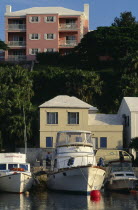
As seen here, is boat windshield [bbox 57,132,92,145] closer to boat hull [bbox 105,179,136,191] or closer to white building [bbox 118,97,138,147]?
boat hull [bbox 105,179,136,191]

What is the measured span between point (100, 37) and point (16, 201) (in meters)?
64.3

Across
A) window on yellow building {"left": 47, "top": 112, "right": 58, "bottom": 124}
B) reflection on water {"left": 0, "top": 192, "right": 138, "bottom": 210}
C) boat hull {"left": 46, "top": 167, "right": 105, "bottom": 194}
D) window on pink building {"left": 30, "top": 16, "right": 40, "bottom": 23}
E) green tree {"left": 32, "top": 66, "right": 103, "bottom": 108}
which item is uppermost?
window on pink building {"left": 30, "top": 16, "right": 40, "bottom": 23}

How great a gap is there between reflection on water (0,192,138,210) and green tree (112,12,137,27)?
239 feet

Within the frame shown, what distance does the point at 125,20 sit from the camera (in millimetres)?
125688

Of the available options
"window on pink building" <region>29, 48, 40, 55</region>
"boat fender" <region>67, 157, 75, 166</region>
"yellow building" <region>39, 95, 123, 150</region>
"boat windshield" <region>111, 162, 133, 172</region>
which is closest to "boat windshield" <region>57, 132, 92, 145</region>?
"boat fender" <region>67, 157, 75, 166</region>

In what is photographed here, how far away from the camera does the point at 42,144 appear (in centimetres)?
7250

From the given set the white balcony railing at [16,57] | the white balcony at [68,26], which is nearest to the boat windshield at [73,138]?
the white balcony railing at [16,57]

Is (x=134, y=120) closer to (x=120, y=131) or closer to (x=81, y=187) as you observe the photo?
Answer: (x=120, y=131)

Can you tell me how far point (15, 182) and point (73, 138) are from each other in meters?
7.88

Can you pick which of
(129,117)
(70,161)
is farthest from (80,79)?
(70,161)

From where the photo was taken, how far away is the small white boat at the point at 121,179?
56.4 meters

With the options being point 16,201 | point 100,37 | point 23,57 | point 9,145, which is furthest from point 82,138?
point 23,57

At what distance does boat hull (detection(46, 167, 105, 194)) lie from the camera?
53.0 metres

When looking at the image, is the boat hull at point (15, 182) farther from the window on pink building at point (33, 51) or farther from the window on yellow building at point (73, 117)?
the window on pink building at point (33, 51)
